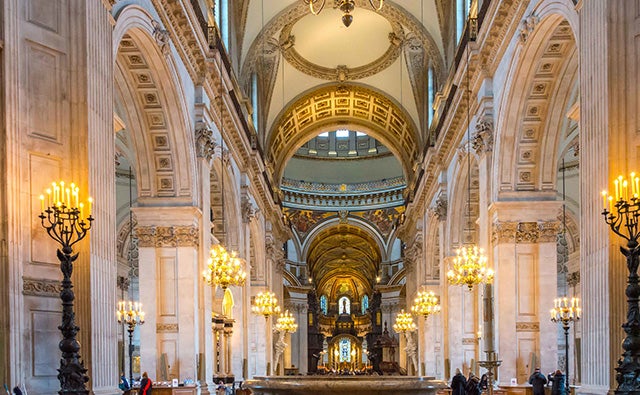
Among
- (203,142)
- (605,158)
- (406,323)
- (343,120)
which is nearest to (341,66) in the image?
(343,120)

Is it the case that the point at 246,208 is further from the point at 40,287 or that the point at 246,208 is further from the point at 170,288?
the point at 40,287

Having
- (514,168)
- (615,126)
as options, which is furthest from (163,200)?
(615,126)

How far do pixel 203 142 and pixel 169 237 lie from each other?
262 cm

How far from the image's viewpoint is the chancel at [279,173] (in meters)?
11.5

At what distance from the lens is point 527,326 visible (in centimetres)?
2061

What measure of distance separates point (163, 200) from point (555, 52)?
1006cm

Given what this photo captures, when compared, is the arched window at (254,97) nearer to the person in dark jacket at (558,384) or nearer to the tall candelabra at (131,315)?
the tall candelabra at (131,315)

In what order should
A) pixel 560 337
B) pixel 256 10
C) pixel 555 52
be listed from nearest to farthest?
pixel 555 52, pixel 256 10, pixel 560 337

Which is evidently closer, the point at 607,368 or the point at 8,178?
the point at 8,178

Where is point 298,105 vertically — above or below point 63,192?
above

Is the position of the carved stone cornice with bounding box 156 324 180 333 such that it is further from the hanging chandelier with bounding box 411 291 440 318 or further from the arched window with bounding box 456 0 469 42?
the hanging chandelier with bounding box 411 291 440 318

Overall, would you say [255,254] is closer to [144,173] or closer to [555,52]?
[144,173]

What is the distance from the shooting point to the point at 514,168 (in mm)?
20750

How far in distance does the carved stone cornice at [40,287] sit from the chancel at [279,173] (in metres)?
0.02
